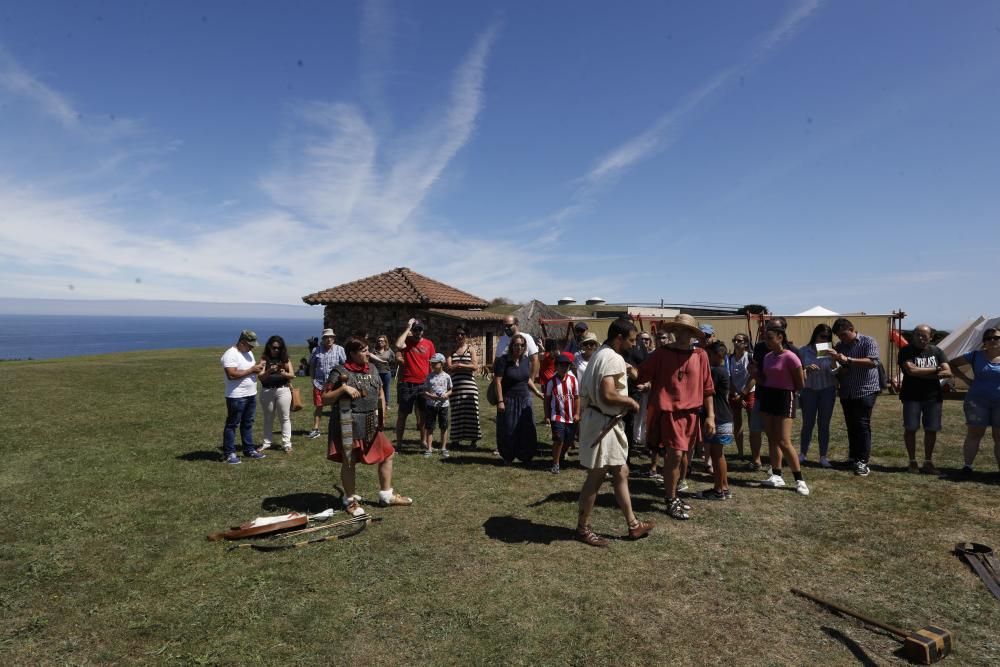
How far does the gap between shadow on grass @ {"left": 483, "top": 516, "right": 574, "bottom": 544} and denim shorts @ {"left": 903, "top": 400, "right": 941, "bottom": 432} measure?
5.49 metres

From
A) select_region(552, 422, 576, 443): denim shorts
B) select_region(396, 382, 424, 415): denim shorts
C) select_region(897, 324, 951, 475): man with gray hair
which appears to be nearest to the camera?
select_region(897, 324, 951, 475): man with gray hair

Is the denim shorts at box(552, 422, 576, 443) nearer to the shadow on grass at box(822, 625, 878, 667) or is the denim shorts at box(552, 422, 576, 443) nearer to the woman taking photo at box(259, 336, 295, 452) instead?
the shadow on grass at box(822, 625, 878, 667)

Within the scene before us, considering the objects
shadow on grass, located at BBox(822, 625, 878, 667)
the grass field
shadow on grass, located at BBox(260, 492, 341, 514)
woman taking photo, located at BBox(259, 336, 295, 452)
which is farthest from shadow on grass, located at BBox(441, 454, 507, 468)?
shadow on grass, located at BBox(822, 625, 878, 667)

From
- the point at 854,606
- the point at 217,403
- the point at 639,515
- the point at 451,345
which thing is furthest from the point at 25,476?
the point at 451,345

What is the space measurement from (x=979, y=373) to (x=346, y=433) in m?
8.28

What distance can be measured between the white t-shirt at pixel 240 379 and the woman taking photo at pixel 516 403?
12.2 feet

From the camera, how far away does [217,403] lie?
45.7ft

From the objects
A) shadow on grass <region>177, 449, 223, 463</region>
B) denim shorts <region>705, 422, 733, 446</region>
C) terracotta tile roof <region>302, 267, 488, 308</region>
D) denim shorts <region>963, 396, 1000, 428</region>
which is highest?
terracotta tile roof <region>302, 267, 488, 308</region>

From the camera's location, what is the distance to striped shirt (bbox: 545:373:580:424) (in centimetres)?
740

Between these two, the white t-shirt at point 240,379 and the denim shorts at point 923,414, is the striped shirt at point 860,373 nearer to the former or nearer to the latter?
the denim shorts at point 923,414

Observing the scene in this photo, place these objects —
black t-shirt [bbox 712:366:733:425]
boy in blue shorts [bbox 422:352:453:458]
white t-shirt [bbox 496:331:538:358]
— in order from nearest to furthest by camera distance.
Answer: black t-shirt [bbox 712:366:733:425], white t-shirt [bbox 496:331:538:358], boy in blue shorts [bbox 422:352:453:458]

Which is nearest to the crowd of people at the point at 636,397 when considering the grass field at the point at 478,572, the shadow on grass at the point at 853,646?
the grass field at the point at 478,572

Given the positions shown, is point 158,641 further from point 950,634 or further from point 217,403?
point 217,403

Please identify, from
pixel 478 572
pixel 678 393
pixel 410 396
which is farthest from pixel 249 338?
pixel 678 393
